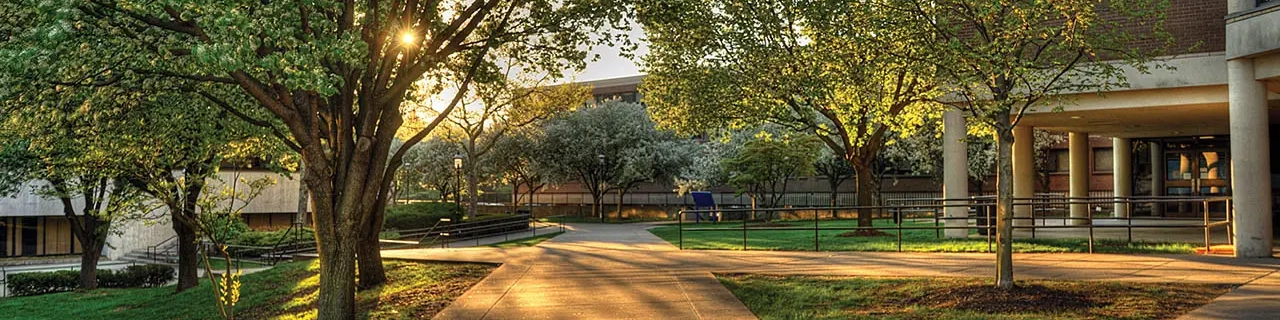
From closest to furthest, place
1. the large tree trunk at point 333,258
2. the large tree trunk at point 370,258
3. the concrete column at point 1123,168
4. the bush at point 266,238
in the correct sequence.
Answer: the large tree trunk at point 333,258 → the large tree trunk at point 370,258 → the bush at point 266,238 → the concrete column at point 1123,168

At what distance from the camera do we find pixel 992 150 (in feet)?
134

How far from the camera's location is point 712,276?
42.4 feet

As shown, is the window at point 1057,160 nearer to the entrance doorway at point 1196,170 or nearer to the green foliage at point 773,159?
the entrance doorway at point 1196,170

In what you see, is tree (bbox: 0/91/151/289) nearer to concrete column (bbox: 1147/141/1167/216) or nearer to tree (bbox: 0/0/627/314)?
tree (bbox: 0/0/627/314)

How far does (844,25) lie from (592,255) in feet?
24.1

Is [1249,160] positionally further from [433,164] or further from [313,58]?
[433,164]

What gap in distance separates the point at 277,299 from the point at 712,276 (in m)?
7.58

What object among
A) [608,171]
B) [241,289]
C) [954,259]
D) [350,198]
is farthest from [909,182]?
[350,198]

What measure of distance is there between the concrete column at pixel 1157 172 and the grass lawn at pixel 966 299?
24.0 m

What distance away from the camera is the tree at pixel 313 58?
8391 mm

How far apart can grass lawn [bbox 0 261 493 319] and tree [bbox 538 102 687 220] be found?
26.3 metres

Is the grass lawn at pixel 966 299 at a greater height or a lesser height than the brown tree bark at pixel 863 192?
lesser

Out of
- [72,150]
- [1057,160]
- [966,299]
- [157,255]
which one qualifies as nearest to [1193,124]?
[966,299]

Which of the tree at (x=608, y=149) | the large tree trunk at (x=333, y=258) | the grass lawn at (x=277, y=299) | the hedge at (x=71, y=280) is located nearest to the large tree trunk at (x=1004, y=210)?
the grass lawn at (x=277, y=299)
